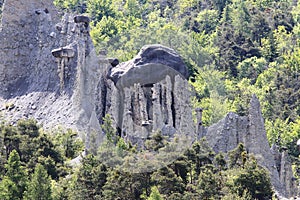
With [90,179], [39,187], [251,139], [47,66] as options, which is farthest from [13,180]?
[47,66]

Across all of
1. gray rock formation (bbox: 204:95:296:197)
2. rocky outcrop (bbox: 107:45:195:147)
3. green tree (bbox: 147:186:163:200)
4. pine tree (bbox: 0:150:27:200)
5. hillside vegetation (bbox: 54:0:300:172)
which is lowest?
green tree (bbox: 147:186:163:200)

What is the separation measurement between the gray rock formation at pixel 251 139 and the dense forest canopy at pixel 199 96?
149 cm

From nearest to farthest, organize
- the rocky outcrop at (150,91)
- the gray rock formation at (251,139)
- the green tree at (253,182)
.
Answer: the green tree at (253,182) → the gray rock formation at (251,139) → the rocky outcrop at (150,91)

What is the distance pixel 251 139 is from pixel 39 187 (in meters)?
7.52

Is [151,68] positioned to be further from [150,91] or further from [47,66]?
[47,66]

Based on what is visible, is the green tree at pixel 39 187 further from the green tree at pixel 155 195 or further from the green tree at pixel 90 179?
the green tree at pixel 155 195

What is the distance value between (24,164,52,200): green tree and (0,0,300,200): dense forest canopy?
1.2 inches

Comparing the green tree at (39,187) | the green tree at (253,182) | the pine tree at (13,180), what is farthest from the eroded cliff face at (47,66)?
the green tree at (253,182)

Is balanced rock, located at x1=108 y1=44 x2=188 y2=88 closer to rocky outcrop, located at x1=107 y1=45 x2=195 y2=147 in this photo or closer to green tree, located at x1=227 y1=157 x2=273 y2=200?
rocky outcrop, located at x1=107 y1=45 x2=195 y2=147

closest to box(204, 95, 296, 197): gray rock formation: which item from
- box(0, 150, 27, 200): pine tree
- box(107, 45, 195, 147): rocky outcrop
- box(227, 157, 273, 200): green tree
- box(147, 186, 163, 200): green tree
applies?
box(227, 157, 273, 200): green tree

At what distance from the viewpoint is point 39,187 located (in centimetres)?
4272

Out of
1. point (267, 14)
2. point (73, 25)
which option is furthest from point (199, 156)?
point (267, 14)

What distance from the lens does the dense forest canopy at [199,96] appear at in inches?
1661

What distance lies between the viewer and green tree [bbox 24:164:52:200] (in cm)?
4256
